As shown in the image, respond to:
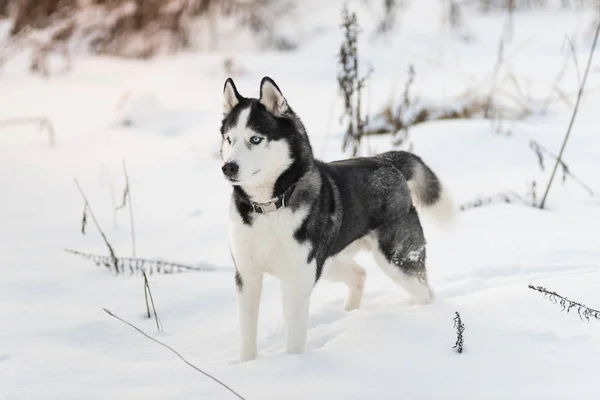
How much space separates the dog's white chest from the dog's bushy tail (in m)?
0.96

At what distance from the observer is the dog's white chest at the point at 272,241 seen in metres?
2.61

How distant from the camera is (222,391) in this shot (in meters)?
2.22

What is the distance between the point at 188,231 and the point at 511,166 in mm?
2579

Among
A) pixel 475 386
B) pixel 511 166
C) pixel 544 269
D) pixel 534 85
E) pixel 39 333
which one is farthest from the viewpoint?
pixel 534 85

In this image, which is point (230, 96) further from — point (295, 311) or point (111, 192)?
point (111, 192)

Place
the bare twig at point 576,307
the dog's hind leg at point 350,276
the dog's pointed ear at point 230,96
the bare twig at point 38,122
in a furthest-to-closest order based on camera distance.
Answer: the bare twig at point 38,122, the dog's hind leg at point 350,276, the dog's pointed ear at point 230,96, the bare twig at point 576,307

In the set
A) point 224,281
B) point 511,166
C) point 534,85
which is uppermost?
point 534,85

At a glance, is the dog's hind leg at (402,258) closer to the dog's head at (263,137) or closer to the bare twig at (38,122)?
the dog's head at (263,137)

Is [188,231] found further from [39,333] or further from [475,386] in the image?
[475,386]

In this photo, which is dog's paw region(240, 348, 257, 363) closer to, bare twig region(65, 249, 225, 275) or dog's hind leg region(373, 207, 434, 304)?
dog's hind leg region(373, 207, 434, 304)

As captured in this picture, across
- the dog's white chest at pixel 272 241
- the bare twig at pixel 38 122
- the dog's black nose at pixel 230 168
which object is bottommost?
the bare twig at pixel 38 122

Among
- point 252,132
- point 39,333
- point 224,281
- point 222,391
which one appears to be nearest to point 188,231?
point 224,281

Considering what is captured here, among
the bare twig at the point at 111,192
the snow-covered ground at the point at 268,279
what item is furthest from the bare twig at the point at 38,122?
the bare twig at the point at 111,192

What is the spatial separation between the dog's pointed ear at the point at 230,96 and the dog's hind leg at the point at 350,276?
100cm
